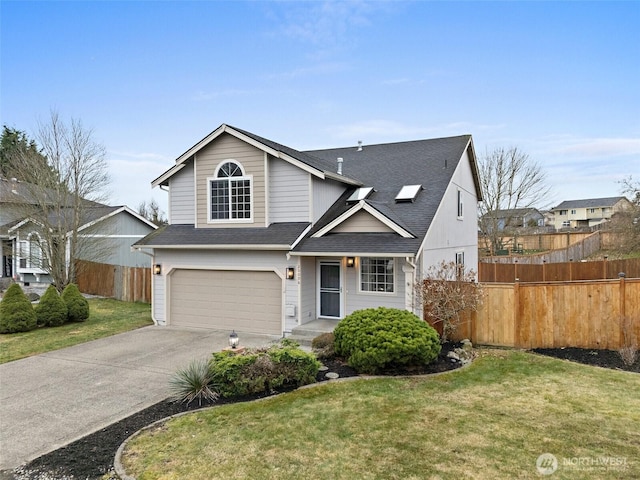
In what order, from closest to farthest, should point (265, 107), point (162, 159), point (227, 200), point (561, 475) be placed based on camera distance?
point (561, 475) < point (227, 200) < point (265, 107) < point (162, 159)

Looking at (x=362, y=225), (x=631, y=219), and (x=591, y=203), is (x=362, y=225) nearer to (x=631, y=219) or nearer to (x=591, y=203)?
(x=631, y=219)

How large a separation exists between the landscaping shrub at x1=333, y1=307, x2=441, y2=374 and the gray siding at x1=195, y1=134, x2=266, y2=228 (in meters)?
5.47

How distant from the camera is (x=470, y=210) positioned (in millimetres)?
17594

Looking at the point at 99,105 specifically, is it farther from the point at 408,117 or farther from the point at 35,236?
the point at 408,117

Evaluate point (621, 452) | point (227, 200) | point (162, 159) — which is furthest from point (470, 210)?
point (162, 159)

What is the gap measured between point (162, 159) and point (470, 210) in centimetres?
1924

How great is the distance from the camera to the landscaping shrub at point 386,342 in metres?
7.81

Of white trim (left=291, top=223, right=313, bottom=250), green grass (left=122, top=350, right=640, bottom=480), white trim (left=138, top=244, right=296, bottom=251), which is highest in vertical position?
white trim (left=291, top=223, right=313, bottom=250)

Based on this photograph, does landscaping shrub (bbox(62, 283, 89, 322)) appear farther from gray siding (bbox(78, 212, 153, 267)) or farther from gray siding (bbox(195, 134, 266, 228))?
gray siding (bbox(78, 212, 153, 267))

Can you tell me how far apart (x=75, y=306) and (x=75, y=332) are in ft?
5.74

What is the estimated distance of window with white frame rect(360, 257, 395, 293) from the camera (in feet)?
37.2

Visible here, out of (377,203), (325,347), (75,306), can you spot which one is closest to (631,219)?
(377,203)

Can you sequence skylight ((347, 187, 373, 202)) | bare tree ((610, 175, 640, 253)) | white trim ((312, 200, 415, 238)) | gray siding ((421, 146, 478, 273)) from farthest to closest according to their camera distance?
bare tree ((610, 175, 640, 253)), skylight ((347, 187, 373, 202)), gray siding ((421, 146, 478, 273)), white trim ((312, 200, 415, 238))

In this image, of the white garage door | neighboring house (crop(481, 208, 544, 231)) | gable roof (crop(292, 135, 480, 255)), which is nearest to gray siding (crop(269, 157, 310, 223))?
gable roof (crop(292, 135, 480, 255))
